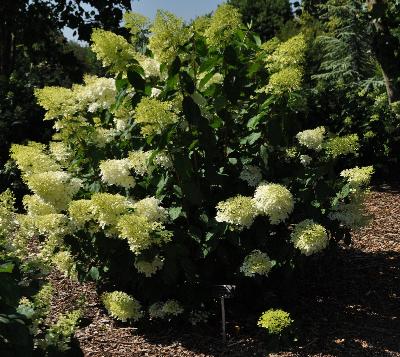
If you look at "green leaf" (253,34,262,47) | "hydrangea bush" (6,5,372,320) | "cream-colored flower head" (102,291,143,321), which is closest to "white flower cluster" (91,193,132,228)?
"hydrangea bush" (6,5,372,320)

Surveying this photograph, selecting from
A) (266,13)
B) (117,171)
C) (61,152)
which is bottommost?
(117,171)

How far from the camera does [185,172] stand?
3.16 m

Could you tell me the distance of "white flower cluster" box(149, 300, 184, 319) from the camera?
137 inches

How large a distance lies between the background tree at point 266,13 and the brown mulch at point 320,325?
1985 cm

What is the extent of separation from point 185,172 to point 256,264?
2.18ft

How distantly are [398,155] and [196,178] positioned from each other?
4.24m

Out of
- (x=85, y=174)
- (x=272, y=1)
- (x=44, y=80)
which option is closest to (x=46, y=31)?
(x=44, y=80)

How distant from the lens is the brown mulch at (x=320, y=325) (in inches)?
131

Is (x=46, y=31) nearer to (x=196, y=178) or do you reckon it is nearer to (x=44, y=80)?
(x=44, y=80)

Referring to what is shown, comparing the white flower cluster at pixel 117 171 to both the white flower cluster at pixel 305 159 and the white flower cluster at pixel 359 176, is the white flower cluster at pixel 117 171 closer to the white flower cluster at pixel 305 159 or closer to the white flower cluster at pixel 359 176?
the white flower cluster at pixel 305 159

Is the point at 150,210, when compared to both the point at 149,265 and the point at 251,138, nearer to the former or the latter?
the point at 149,265

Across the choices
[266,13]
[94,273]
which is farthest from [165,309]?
[266,13]

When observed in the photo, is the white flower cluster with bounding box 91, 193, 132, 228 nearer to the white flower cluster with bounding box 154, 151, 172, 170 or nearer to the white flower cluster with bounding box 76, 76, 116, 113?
the white flower cluster with bounding box 154, 151, 172, 170

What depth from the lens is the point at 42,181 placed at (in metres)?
3.00
